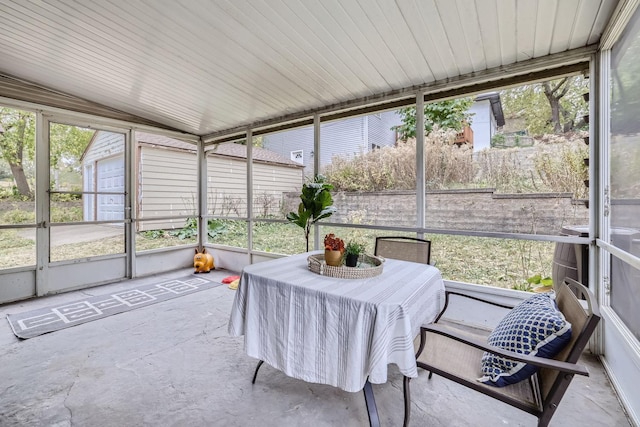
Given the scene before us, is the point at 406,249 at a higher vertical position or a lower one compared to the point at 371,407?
higher

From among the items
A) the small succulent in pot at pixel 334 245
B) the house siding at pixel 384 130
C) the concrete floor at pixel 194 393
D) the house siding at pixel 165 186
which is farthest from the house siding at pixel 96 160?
the small succulent in pot at pixel 334 245

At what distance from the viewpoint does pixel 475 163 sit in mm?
2990

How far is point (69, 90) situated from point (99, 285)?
8.82 feet

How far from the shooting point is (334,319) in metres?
1.47

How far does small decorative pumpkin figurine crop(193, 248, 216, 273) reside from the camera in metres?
5.00

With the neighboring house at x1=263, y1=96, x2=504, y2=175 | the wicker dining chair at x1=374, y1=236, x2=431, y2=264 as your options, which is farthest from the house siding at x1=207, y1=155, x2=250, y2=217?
the wicker dining chair at x1=374, y1=236, x2=431, y2=264

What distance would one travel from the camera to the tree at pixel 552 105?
2594 mm

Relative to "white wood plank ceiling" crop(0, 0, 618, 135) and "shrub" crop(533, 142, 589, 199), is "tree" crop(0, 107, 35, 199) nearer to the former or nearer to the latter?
"white wood plank ceiling" crop(0, 0, 618, 135)

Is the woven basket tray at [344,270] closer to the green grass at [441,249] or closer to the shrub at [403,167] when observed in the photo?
the green grass at [441,249]

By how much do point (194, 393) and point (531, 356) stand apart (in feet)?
6.41

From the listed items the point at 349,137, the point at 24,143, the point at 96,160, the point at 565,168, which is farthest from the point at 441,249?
the point at 24,143

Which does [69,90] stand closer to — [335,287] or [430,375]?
[335,287]

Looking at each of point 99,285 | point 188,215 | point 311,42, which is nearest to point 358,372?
point 311,42

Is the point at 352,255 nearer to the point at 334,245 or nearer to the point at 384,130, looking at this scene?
the point at 334,245
